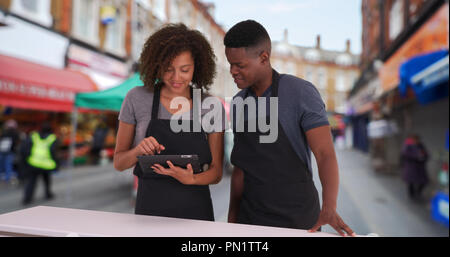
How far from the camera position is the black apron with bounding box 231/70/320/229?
1428mm

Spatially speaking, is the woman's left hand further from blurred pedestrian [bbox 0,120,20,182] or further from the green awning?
blurred pedestrian [bbox 0,120,20,182]

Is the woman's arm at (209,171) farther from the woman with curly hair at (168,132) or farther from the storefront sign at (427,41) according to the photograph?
the storefront sign at (427,41)

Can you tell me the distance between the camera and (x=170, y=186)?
142 cm

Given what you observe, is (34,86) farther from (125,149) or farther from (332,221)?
(332,221)

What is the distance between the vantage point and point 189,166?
1.25 metres

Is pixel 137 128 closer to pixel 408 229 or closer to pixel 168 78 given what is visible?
pixel 168 78

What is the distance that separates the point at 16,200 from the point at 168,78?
233 inches

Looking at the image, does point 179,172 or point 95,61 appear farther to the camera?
point 95,61

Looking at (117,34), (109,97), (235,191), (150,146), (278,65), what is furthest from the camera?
(117,34)

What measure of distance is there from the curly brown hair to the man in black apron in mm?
152

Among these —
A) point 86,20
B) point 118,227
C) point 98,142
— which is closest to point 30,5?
point 86,20

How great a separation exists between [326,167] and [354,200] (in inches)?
208

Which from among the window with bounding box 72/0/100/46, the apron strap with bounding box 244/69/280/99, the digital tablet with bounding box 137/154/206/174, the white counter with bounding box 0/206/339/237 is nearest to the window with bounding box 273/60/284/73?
the apron strap with bounding box 244/69/280/99
